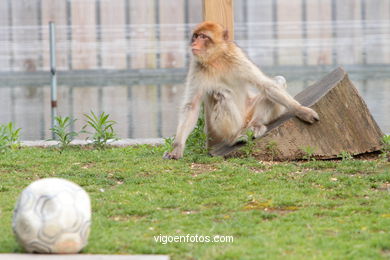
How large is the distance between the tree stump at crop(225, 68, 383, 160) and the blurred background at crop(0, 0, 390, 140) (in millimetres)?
11811

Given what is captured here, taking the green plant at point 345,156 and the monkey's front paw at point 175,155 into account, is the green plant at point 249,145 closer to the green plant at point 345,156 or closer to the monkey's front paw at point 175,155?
the monkey's front paw at point 175,155

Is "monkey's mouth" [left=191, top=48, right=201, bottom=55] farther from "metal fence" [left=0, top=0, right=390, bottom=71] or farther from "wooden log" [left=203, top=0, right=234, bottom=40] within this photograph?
"metal fence" [left=0, top=0, right=390, bottom=71]

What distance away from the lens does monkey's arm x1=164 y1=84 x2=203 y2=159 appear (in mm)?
7762

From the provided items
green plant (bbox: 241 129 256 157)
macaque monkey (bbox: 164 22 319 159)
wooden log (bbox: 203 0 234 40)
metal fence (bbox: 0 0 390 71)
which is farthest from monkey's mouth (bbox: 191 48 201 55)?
metal fence (bbox: 0 0 390 71)

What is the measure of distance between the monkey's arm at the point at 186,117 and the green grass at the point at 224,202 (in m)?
0.12

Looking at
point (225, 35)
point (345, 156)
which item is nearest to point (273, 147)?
point (345, 156)

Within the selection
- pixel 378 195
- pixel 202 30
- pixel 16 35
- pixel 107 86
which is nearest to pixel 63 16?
pixel 16 35

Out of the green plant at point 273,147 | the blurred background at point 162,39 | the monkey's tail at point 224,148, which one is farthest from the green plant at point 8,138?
the blurred background at point 162,39

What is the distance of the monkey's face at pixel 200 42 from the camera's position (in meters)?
7.43

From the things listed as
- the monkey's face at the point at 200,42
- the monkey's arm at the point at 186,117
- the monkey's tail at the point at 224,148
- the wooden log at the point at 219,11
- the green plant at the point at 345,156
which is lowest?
the green plant at the point at 345,156

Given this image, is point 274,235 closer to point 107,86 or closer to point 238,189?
point 238,189

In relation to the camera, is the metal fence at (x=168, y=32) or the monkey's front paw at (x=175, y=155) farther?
the metal fence at (x=168, y=32)

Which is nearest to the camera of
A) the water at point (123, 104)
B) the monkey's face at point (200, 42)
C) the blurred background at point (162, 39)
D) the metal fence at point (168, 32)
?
the monkey's face at point (200, 42)

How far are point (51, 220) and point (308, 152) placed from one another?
3606mm
